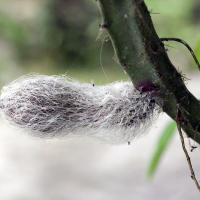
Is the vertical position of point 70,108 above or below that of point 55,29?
below

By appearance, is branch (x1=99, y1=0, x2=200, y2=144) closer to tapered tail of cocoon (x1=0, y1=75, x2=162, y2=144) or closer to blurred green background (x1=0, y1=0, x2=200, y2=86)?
tapered tail of cocoon (x1=0, y1=75, x2=162, y2=144)

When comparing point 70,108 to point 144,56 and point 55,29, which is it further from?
point 55,29

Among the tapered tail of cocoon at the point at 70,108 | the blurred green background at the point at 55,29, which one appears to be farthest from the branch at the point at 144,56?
the blurred green background at the point at 55,29

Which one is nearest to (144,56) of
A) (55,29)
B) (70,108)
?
(70,108)

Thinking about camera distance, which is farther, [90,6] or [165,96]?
[90,6]

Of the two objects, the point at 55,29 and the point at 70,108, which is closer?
the point at 70,108

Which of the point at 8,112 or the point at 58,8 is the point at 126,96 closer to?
the point at 8,112

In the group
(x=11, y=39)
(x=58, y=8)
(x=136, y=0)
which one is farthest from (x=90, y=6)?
(x=136, y=0)
